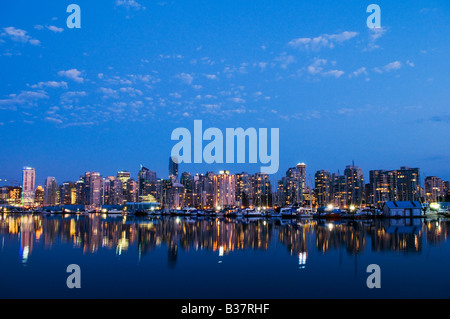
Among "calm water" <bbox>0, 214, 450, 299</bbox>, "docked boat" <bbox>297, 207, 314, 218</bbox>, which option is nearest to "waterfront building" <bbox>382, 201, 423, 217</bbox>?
"docked boat" <bbox>297, 207, 314, 218</bbox>

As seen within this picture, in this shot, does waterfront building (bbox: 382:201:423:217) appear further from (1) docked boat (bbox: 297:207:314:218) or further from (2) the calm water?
(2) the calm water

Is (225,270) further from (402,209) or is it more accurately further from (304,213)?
(304,213)

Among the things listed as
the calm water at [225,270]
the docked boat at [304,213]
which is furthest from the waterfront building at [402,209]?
the calm water at [225,270]

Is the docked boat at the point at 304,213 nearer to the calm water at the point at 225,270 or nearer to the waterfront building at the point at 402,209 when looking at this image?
the waterfront building at the point at 402,209

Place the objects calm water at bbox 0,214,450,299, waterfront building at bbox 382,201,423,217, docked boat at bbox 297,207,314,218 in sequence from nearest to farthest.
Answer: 1. calm water at bbox 0,214,450,299
2. waterfront building at bbox 382,201,423,217
3. docked boat at bbox 297,207,314,218

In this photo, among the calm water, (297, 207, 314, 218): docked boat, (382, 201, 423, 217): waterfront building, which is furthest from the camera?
(297, 207, 314, 218): docked boat

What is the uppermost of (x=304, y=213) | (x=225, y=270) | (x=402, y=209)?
(x=225, y=270)

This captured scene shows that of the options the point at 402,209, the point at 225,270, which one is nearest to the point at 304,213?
the point at 402,209

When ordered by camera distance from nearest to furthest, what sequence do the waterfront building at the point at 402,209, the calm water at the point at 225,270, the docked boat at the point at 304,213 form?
1. the calm water at the point at 225,270
2. the waterfront building at the point at 402,209
3. the docked boat at the point at 304,213

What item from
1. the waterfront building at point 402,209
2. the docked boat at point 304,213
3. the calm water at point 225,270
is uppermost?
the calm water at point 225,270

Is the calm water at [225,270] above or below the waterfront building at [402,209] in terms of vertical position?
above

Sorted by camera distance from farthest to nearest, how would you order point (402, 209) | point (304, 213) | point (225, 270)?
point (304, 213) < point (402, 209) < point (225, 270)

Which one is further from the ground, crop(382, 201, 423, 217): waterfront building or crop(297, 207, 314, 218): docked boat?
crop(382, 201, 423, 217): waterfront building

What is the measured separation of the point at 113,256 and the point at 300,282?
14.5 meters
